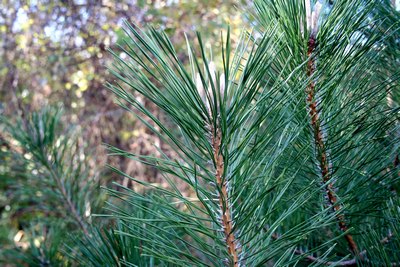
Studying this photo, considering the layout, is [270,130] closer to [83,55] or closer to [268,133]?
[268,133]

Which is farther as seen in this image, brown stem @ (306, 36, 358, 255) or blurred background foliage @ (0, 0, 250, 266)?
blurred background foliage @ (0, 0, 250, 266)

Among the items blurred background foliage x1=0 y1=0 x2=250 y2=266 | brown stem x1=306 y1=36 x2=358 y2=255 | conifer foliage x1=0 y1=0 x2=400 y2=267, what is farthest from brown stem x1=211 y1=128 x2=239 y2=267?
blurred background foliage x1=0 y1=0 x2=250 y2=266

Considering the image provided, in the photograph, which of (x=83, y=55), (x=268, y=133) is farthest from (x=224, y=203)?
(x=83, y=55)

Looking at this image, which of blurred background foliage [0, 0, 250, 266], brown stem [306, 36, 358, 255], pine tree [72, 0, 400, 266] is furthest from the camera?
blurred background foliage [0, 0, 250, 266]

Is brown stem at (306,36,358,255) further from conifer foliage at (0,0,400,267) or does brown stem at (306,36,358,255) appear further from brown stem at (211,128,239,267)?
brown stem at (211,128,239,267)

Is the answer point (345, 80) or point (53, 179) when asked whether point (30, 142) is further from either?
point (345, 80)

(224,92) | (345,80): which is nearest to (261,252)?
(224,92)

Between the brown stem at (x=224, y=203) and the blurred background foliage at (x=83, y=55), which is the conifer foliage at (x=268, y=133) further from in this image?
the blurred background foliage at (x=83, y=55)

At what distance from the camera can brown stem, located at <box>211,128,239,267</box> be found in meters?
0.52

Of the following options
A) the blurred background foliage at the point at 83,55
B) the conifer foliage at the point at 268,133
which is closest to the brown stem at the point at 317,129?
the conifer foliage at the point at 268,133

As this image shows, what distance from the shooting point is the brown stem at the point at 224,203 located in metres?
0.52

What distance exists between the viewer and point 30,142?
1.35 m

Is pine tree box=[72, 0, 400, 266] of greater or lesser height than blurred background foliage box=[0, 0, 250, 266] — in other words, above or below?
below

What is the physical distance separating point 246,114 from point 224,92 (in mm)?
40
